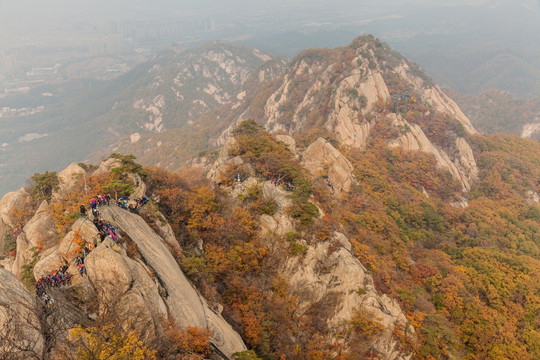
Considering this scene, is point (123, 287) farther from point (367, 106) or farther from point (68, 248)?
point (367, 106)

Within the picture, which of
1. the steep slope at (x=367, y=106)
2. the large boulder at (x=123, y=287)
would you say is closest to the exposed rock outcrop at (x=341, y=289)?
the large boulder at (x=123, y=287)

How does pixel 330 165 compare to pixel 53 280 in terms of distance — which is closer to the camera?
pixel 53 280

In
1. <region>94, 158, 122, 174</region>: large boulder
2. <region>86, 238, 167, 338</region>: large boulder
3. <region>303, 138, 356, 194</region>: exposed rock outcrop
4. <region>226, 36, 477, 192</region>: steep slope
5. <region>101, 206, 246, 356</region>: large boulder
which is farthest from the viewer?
<region>226, 36, 477, 192</region>: steep slope

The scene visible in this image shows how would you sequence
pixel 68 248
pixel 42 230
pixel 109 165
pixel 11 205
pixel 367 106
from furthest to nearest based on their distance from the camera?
pixel 367 106, pixel 11 205, pixel 109 165, pixel 42 230, pixel 68 248

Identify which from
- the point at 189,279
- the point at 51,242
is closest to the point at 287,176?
the point at 189,279

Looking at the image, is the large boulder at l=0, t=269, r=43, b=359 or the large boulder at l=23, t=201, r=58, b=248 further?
the large boulder at l=23, t=201, r=58, b=248

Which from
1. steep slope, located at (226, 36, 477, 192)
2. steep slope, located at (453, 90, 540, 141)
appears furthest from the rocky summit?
steep slope, located at (453, 90, 540, 141)

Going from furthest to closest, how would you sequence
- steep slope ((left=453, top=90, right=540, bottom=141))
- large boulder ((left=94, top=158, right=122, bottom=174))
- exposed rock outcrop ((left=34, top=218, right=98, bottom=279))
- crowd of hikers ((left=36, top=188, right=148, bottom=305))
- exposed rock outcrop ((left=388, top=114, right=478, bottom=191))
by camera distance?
steep slope ((left=453, top=90, right=540, bottom=141))
exposed rock outcrop ((left=388, top=114, right=478, bottom=191))
large boulder ((left=94, top=158, right=122, bottom=174))
exposed rock outcrop ((left=34, top=218, right=98, bottom=279))
crowd of hikers ((left=36, top=188, right=148, bottom=305))

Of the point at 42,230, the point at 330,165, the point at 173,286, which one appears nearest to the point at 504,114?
the point at 330,165

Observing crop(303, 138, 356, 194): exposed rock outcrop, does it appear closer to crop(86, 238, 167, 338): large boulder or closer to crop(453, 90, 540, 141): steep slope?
crop(86, 238, 167, 338): large boulder
